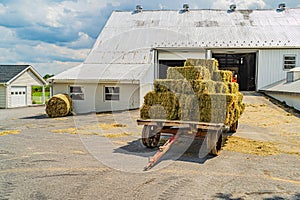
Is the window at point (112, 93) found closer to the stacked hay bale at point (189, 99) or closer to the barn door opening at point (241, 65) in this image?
the stacked hay bale at point (189, 99)

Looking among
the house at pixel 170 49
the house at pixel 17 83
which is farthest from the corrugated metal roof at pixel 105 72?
the house at pixel 17 83

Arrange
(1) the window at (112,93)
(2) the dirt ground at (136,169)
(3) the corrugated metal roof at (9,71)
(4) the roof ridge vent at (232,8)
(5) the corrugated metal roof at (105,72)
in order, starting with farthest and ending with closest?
1. (4) the roof ridge vent at (232,8)
2. (3) the corrugated metal roof at (9,71)
3. (1) the window at (112,93)
4. (5) the corrugated metal roof at (105,72)
5. (2) the dirt ground at (136,169)

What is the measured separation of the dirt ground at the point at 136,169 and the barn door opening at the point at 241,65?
60.8ft

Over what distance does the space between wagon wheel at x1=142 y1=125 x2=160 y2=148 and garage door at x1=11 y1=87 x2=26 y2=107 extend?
2350cm

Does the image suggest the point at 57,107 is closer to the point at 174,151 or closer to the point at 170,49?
the point at 170,49

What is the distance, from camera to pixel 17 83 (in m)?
28.5

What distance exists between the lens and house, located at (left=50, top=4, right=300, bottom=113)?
20344mm

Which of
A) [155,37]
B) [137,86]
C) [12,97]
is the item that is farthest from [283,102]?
[12,97]

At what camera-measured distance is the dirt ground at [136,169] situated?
500cm

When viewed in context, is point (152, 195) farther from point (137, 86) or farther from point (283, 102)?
point (283, 102)

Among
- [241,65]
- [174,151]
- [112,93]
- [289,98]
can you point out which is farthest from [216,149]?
[241,65]

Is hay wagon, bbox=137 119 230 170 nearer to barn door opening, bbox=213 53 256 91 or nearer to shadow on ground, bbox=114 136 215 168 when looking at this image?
shadow on ground, bbox=114 136 215 168

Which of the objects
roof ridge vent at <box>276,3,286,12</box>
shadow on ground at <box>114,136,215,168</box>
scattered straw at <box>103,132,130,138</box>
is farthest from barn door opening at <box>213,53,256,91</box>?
shadow on ground at <box>114,136,215,168</box>

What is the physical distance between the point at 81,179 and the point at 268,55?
20.8 metres
